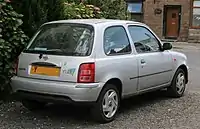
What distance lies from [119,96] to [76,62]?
3.62 feet

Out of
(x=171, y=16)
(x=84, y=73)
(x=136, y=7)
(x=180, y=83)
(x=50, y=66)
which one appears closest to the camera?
(x=84, y=73)

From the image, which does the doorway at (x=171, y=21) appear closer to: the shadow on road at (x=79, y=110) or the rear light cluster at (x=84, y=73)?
the shadow on road at (x=79, y=110)

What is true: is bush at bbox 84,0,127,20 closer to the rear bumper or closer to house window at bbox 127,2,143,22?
the rear bumper

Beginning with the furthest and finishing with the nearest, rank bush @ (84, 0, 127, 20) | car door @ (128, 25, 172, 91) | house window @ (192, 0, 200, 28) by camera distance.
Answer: house window @ (192, 0, 200, 28), bush @ (84, 0, 127, 20), car door @ (128, 25, 172, 91)

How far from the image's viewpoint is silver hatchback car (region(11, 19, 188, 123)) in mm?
6020

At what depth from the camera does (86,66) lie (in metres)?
5.99

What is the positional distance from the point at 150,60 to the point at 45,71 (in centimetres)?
207

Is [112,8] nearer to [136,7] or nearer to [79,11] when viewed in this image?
[79,11]

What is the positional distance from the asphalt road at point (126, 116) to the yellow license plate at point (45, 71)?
30.9 inches

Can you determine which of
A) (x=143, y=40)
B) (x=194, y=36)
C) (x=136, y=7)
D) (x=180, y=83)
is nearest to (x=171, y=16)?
(x=194, y=36)

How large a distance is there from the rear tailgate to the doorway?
23823 mm

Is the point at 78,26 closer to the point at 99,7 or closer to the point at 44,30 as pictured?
the point at 44,30

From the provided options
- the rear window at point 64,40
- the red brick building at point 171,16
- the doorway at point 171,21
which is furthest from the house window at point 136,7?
the rear window at point 64,40

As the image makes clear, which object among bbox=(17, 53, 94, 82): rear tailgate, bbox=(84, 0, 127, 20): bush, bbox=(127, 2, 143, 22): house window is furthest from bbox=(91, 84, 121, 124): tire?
bbox=(127, 2, 143, 22): house window
